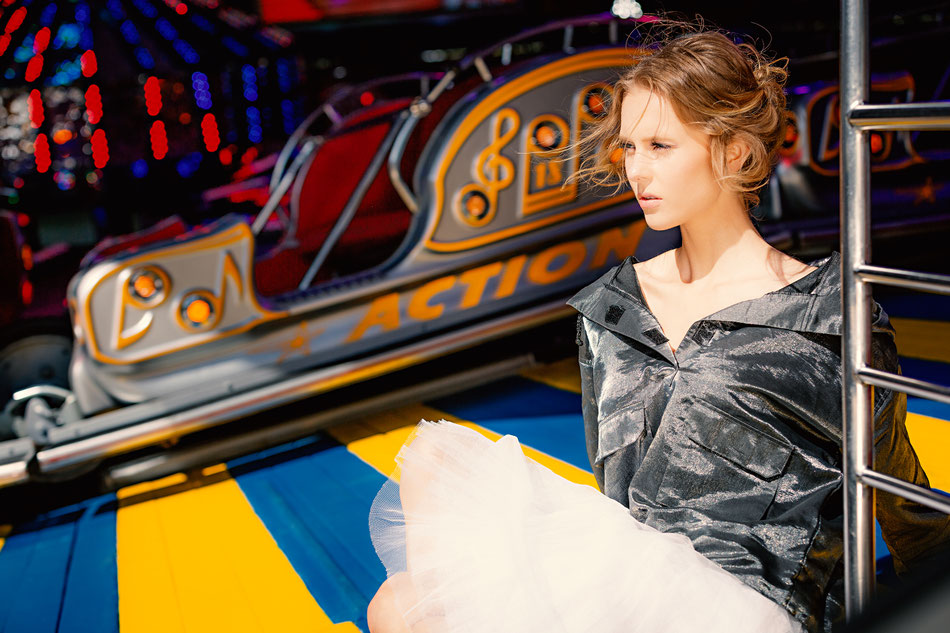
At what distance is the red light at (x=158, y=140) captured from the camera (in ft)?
15.8

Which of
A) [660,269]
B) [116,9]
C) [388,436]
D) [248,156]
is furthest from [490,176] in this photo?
[116,9]

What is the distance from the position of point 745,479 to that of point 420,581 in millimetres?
378

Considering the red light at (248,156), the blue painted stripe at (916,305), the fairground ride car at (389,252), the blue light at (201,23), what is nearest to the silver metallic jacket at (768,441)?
the fairground ride car at (389,252)

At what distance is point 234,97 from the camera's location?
16.6 ft

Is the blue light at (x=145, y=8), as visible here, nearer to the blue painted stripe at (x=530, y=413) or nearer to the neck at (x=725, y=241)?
the blue painted stripe at (x=530, y=413)

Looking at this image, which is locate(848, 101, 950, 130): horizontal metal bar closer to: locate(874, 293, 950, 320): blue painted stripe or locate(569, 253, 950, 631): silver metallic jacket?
locate(569, 253, 950, 631): silver metallic jacket

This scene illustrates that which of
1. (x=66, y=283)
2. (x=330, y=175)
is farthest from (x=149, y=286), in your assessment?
(x=66, y=283)

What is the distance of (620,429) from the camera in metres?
0.98

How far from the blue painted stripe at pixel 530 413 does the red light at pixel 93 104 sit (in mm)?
3105

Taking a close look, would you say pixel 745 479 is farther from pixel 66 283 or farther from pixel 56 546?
pixel 66 283

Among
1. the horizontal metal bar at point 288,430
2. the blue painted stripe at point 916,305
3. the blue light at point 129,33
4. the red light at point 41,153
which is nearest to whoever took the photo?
the horizontal metal bar at point 288,430

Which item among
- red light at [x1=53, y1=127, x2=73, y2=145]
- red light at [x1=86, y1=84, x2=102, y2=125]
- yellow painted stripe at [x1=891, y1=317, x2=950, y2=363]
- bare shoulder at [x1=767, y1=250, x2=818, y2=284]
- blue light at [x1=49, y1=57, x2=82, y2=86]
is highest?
blue light at [x1=49, y1=57, x2=82, y2=86]

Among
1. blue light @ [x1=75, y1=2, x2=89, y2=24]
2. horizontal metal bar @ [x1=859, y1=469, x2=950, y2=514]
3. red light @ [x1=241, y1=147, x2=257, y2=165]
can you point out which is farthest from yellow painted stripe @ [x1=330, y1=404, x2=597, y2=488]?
blue light @ [x1=75, y1=2, x2=89, y2=24]

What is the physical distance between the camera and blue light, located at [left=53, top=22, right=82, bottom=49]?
4.50 m
